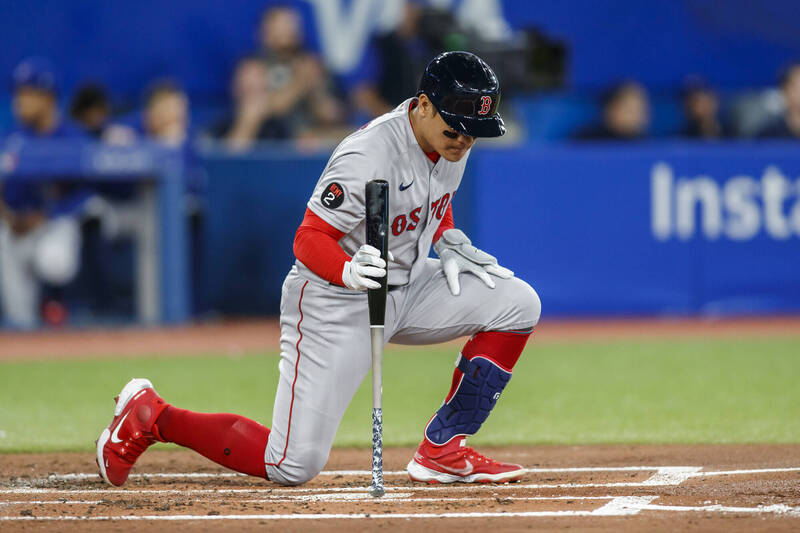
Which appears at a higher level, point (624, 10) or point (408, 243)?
point (624, 10)

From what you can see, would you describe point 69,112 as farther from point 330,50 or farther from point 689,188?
point 689,188

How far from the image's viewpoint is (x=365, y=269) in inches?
175

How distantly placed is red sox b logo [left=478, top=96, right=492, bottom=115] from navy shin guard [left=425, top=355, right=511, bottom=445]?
0.99m

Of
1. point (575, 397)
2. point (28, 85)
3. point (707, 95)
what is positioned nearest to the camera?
point (575, 397)

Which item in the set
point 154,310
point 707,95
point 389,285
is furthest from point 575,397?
point 707,95

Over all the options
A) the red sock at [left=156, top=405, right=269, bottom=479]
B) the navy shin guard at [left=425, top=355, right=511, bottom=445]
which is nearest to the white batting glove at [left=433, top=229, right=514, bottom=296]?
the navy shin guard at [left=425, top=355, right=511, bottom=445]

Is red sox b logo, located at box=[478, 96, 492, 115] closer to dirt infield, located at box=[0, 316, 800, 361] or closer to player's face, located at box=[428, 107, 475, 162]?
player's face, located at box=[428, 107, 475, 162]

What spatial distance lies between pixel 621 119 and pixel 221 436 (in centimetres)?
865

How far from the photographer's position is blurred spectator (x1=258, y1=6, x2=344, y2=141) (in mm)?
12531

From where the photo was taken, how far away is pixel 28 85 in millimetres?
10820

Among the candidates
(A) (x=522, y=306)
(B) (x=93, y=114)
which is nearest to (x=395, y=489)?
(A) (x=522, y=306)

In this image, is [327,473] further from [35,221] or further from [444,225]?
[35,221]

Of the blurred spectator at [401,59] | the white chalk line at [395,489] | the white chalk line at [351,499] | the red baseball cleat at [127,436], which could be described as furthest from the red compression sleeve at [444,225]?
the blurred spectator at [401,59]

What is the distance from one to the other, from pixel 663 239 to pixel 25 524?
8.72 m
